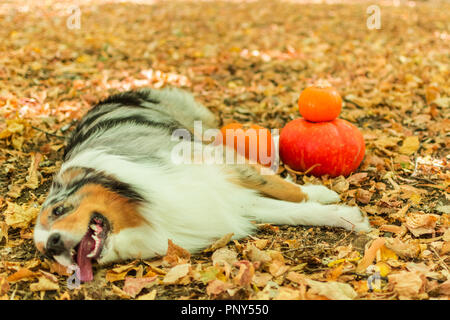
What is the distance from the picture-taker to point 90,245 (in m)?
2.74

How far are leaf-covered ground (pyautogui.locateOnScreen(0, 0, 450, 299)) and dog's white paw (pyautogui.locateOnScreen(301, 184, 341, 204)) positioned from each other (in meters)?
0.12

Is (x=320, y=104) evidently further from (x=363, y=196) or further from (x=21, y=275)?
(x=21, y=275)

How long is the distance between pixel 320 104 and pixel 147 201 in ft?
5.97

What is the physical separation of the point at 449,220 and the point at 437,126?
184 cm

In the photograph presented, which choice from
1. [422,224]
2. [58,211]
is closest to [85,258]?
[58,211]

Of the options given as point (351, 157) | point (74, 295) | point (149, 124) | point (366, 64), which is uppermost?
point (366, 64)

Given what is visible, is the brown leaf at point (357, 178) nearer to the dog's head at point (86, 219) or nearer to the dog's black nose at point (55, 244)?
the dog's head at point (86, 219)

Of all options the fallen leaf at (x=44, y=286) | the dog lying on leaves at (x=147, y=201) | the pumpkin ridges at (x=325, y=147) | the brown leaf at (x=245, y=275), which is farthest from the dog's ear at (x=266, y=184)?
the fallen leaf at (x=44, y=286)

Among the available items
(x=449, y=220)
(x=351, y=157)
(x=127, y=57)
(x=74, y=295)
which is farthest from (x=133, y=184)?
(x=127, y=57)

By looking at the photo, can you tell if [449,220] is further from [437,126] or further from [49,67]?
[49,67]

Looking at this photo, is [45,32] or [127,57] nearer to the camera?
[127,57]

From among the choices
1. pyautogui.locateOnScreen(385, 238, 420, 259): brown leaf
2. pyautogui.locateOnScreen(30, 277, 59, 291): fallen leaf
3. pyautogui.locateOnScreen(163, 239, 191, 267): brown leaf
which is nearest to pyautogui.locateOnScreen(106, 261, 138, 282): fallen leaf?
pyautogui.locateOnScreen(163, 239, 191, 267): brown leaf

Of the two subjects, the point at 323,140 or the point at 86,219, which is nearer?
the point at 86,219

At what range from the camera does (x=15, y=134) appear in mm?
4664
